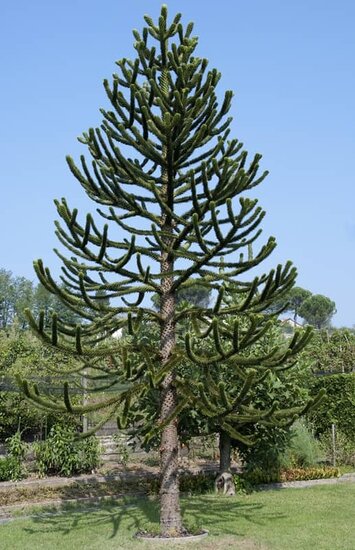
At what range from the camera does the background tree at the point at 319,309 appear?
70750 mm

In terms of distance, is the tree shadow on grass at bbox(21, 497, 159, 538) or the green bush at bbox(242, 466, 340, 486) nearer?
the tree shadow on grass at bbox(21, 497, 159, 538)

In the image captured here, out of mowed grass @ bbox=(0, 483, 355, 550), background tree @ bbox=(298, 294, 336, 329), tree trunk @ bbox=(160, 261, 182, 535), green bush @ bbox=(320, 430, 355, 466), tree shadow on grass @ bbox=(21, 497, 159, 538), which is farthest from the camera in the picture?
background tree @ bbox=(298, 294, 336, 329)

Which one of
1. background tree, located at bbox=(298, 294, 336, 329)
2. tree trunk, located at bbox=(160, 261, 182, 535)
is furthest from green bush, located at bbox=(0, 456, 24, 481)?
background tree, located at bbox=(298, 294, 336, 329)

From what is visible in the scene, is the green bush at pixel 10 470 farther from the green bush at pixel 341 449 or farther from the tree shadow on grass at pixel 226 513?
the green bush at pixel 341 449

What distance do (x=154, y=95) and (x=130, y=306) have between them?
9.29ft

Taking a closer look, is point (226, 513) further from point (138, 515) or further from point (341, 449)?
point (341, 449)

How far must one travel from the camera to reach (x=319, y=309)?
70938mm

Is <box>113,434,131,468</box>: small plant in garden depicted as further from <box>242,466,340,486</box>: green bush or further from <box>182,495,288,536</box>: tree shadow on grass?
<box>182,495,288,536</box>: tree shadow on grass

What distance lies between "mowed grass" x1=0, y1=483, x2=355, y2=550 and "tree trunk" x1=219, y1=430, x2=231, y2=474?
22.3 inches

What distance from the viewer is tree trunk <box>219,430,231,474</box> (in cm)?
1108

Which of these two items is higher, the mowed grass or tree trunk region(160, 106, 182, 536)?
tree trunk region(160, 106, 182, 536)

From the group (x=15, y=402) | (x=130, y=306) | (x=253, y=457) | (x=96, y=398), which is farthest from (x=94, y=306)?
(x=96, y=398)

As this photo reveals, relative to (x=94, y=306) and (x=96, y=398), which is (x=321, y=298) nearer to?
(x=96, y=398)

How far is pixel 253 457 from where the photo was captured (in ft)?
38.0
